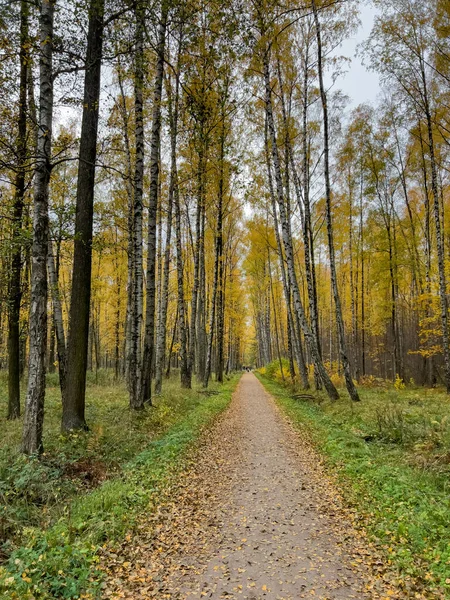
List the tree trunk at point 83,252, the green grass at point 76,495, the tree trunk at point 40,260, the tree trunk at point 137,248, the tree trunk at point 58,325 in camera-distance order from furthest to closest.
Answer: the tree trunk at point 137,248 → the tree trunk at point 58,325 → the tree trunk at point 83,252 → the tree trunk at point 40,260 → the green grass at point 76,495

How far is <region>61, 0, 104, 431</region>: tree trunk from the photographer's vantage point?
721 centimetres

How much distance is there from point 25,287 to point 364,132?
56.8 feet

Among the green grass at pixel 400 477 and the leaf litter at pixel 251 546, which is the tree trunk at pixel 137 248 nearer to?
the leaf litter at pixel 251 546

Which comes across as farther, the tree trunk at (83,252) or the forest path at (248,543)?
the tree trunk at (83,252)

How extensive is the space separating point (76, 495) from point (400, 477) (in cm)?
472

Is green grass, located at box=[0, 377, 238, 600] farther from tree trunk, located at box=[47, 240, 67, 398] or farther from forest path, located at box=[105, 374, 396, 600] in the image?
tree trunk, located at box=[47, 240, 67, 398]

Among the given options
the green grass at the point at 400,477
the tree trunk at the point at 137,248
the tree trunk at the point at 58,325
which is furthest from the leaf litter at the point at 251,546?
the tree trunk at the point at 58,325

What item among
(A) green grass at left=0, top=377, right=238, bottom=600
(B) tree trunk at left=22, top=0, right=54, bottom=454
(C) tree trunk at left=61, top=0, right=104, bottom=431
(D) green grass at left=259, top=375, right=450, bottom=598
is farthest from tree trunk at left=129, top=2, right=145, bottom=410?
(D) green grass at left=259, top=375, right=450, bottom=598

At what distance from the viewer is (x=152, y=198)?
403 inches

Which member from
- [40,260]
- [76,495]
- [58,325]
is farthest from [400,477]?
[58,325]

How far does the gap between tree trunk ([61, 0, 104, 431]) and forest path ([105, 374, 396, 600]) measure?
2.86 meters

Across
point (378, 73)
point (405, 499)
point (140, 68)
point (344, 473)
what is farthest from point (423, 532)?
point (378, 73)

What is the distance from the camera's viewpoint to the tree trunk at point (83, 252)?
23.7 ft

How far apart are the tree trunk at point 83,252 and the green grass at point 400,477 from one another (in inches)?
208
